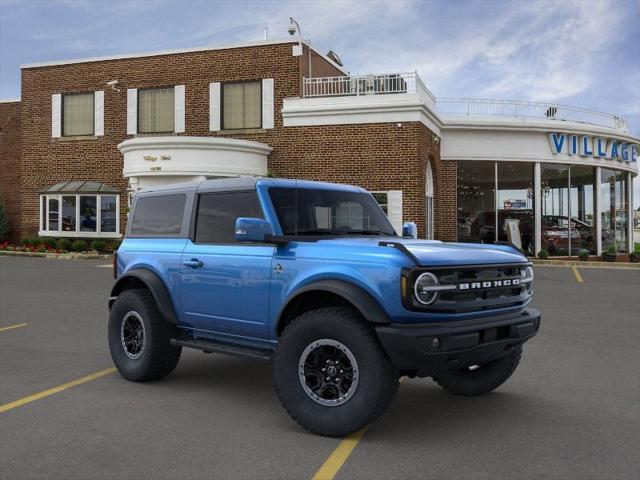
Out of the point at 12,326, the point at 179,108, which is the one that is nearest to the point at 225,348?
the point at 12,326

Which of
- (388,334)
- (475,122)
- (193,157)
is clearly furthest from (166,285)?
(475,122)

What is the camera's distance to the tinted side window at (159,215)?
6.18 metres

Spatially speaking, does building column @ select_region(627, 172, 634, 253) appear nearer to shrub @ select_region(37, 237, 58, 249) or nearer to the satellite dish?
the satellite dish

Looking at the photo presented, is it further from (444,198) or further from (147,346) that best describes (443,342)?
(444,198)

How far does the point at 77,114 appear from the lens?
26484mm

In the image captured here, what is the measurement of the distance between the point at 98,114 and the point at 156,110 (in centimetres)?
273

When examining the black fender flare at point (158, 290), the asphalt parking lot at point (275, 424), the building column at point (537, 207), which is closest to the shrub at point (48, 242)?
the asphalt parking lot at point (275, 424)

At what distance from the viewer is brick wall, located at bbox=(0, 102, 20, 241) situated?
94.7 ft

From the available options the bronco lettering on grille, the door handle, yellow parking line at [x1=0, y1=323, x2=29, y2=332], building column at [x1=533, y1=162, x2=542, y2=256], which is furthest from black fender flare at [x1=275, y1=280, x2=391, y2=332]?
building column at [x1=533, y1=162, x2=542, y2=256]

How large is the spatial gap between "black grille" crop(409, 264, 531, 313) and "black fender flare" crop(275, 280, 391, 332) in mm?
248

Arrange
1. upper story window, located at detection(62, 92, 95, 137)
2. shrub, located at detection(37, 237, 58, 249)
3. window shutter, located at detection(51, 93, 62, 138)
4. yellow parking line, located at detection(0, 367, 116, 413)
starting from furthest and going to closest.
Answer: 1. window shutter, located at detection(51, 93, 62, 138)
2. upper story window, located at detection(62, 92, 95, 137)
3. shrub, located at detection(37, 237, 58, 249)
4. yellow parking line, located at detection(0, 367, 116, 413)

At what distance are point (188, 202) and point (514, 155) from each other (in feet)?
67.6

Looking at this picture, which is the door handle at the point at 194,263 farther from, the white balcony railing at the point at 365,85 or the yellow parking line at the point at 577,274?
the white balcony railing at the point at 365,85

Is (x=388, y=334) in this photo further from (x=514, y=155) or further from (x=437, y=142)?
(x=514, y=155)
